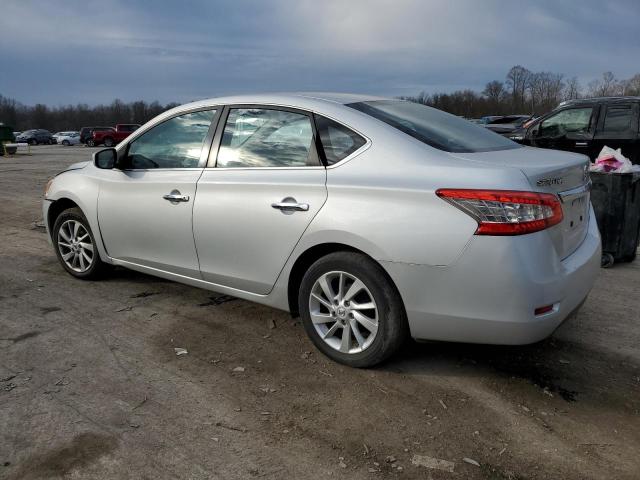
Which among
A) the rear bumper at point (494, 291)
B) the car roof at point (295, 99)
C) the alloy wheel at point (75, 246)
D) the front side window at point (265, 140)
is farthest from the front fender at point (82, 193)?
the rear bumper at point (494, 291)

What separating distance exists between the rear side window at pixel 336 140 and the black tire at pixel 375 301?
1.98ft

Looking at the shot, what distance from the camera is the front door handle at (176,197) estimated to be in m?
4.01

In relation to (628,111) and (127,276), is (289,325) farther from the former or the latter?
(628,111)

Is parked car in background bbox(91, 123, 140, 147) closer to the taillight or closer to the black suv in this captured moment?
the black suv

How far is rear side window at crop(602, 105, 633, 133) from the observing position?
8.91 m

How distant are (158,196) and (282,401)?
1960mm

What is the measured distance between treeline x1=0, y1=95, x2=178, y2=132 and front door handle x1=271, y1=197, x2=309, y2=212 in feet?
339

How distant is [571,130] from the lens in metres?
9.37

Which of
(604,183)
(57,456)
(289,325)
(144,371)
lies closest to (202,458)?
(57,456)

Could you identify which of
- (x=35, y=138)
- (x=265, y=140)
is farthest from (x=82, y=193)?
(x=35, y=138)

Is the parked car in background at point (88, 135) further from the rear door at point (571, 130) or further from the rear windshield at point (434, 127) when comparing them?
the rear windshield at point (434, 127)

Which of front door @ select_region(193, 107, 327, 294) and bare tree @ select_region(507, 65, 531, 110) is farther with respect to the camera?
bare tree @ select_region(507, 65, 531, 110)

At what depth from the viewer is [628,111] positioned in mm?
8906

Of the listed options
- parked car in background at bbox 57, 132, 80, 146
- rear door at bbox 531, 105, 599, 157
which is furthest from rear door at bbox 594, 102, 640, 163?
parked car in background at bbox 57, 132, 80, 146
